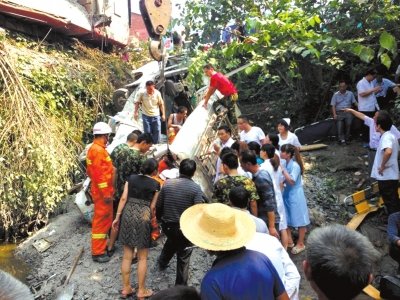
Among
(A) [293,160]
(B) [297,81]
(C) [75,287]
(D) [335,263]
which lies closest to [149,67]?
(B) [297,81]

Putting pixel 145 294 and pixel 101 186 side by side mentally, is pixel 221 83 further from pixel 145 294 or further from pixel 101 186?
pixel 145 294

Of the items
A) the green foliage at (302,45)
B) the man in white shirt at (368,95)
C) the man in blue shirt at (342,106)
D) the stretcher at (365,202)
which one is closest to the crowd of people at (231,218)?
the stretcher at (365,202)

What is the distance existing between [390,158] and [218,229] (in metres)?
3.64

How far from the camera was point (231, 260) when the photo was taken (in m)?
1.91

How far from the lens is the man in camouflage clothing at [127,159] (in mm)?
4336

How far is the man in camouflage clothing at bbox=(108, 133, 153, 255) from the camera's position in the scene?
14.2ft

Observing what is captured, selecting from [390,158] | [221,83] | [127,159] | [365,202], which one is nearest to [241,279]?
[127,159]

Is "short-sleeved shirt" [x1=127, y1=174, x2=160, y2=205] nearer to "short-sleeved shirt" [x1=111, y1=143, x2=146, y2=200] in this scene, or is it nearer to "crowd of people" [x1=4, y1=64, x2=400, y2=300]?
"crowd of people" [x1=4, y1=64, x2=400, y2=300]

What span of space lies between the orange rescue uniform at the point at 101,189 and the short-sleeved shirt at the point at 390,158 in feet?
11.2

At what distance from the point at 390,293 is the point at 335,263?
8.71 feet

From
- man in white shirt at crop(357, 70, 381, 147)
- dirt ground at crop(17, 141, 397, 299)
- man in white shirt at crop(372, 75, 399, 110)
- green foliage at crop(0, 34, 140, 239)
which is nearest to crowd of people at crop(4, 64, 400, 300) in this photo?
dirt ground at crop(17, 141, 397, 299)

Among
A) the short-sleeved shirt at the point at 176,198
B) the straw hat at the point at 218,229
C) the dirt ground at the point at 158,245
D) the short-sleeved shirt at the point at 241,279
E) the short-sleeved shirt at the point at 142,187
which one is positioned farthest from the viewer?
the dirt ground at the point at 158,245

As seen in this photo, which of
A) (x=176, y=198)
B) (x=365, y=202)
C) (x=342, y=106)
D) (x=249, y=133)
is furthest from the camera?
(x=342, y=106)

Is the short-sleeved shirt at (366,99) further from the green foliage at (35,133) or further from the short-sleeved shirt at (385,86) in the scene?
the green foliage at (35,133)
